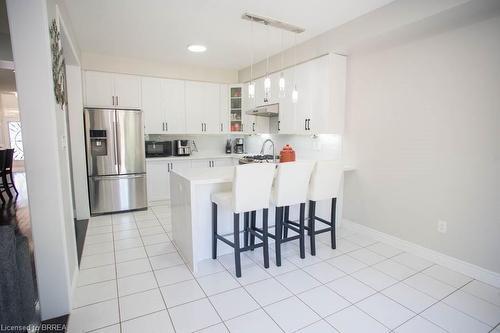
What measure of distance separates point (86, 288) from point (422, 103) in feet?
11.5

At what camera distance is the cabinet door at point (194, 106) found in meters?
5.05

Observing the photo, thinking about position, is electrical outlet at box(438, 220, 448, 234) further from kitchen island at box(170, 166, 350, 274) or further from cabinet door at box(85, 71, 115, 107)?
cabinet door at box(85, 71, 115, 107)

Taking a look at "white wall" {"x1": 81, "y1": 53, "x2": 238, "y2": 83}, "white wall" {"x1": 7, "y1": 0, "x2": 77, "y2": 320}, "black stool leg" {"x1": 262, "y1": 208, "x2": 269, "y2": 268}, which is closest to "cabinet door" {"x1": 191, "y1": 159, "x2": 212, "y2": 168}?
"white wall" {"x1": 81, "y1": 53, "x2": 238, "y2": 83}

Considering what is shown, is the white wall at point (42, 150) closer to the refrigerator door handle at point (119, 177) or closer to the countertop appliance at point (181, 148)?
the refrigerator door handle at point (119, 177)

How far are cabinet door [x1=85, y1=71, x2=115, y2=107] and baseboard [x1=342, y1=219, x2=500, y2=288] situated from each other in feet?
13.5

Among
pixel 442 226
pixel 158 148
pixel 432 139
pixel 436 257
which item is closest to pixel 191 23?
pixel 158 148

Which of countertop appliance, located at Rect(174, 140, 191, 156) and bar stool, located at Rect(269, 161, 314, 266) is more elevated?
countertop appliance, located at Rect(174, 140, 191, 156)

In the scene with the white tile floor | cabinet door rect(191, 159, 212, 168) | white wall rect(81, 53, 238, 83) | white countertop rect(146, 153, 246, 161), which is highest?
white wall rect(81, 53, 238, 83)

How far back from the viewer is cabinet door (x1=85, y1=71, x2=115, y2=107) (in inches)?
169

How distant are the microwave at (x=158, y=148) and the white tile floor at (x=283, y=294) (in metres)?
2.11

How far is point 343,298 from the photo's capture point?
2.12 meters

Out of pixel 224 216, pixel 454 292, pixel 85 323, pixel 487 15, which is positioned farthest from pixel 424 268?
pixel 85 323

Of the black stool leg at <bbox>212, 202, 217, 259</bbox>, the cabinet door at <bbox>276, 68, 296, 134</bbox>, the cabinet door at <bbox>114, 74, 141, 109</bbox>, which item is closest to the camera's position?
the black stool leg at <bbox>212, 202, 217, 259</bbox>

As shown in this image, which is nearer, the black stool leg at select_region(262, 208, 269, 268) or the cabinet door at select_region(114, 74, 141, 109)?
the black stool leg at select_region(262, 208, 269, 268)
